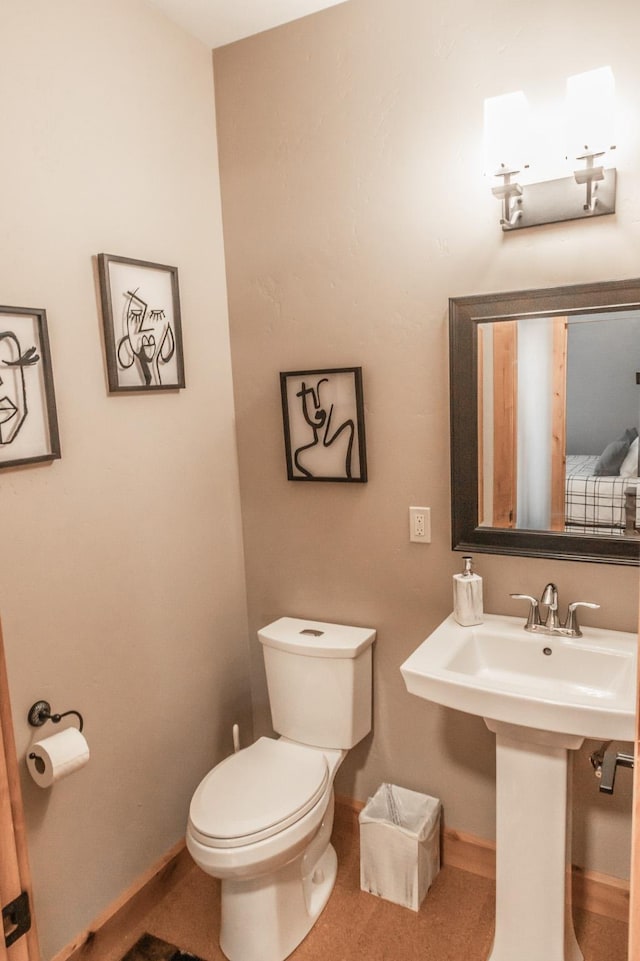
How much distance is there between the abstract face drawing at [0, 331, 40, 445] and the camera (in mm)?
1604

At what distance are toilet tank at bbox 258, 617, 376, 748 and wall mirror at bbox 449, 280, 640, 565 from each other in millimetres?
503

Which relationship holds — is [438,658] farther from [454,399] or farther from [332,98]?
[332,98]

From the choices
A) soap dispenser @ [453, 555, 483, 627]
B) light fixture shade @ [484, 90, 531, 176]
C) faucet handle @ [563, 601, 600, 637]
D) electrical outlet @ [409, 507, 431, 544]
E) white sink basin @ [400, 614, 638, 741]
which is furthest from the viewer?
electrical outlet @ [409, 507, 431, 544]

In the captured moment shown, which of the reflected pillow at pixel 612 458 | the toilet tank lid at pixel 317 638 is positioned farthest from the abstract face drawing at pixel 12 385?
the reflected pillow at pixel 612 458

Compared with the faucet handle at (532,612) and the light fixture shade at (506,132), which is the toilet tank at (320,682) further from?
the light fixture shade at (506,132)

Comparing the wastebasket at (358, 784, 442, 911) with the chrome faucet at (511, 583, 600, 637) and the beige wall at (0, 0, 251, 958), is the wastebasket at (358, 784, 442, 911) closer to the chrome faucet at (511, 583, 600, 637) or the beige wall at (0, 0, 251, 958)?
the beige wall at (0, 0, 251, 958)

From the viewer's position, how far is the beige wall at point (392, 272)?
1.79m

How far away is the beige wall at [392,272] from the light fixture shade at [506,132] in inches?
4.4

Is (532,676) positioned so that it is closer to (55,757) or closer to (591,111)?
(55,757)

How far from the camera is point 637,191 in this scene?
1.68m

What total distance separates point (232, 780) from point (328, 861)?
481 millimetres

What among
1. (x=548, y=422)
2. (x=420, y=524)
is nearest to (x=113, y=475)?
(x=420, y=524)

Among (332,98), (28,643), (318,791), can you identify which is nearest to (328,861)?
(318,791)

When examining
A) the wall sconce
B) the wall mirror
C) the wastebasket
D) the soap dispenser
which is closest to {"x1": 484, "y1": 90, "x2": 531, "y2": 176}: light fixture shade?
the wall sconce
